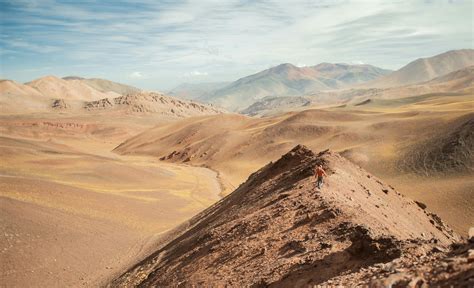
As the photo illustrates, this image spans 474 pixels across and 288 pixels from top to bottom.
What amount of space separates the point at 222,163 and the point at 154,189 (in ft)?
71.8

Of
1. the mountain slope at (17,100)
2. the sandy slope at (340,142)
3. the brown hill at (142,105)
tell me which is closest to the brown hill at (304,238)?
the sandy slope at (340,142)

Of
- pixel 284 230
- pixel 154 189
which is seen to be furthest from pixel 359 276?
pixel 154 189

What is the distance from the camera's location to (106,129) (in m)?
121

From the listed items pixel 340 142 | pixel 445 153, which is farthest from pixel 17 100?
pixel 445 153

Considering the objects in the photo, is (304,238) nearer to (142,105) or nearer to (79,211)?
(79,211)

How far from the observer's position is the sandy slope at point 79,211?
20.0 metres

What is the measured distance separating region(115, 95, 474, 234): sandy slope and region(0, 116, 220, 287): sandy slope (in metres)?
9.24

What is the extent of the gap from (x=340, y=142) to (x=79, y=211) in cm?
3512

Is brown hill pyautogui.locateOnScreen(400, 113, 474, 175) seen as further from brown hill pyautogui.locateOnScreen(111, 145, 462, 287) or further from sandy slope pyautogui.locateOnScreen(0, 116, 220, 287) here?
sandy slope pyautogui.locateOnScreen(0, 116, 220, 287)

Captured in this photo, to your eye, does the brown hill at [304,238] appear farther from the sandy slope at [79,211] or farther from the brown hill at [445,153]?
the brown hill at [445,153]

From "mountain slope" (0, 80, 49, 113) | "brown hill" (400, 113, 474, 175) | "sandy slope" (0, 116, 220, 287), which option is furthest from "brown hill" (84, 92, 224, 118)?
"brown hill" (400, 113, 474, 175)

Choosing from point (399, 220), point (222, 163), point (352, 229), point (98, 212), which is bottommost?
point (222, 163)

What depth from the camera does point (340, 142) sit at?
5225 cm

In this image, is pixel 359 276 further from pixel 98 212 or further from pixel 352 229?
pixel 98 212
